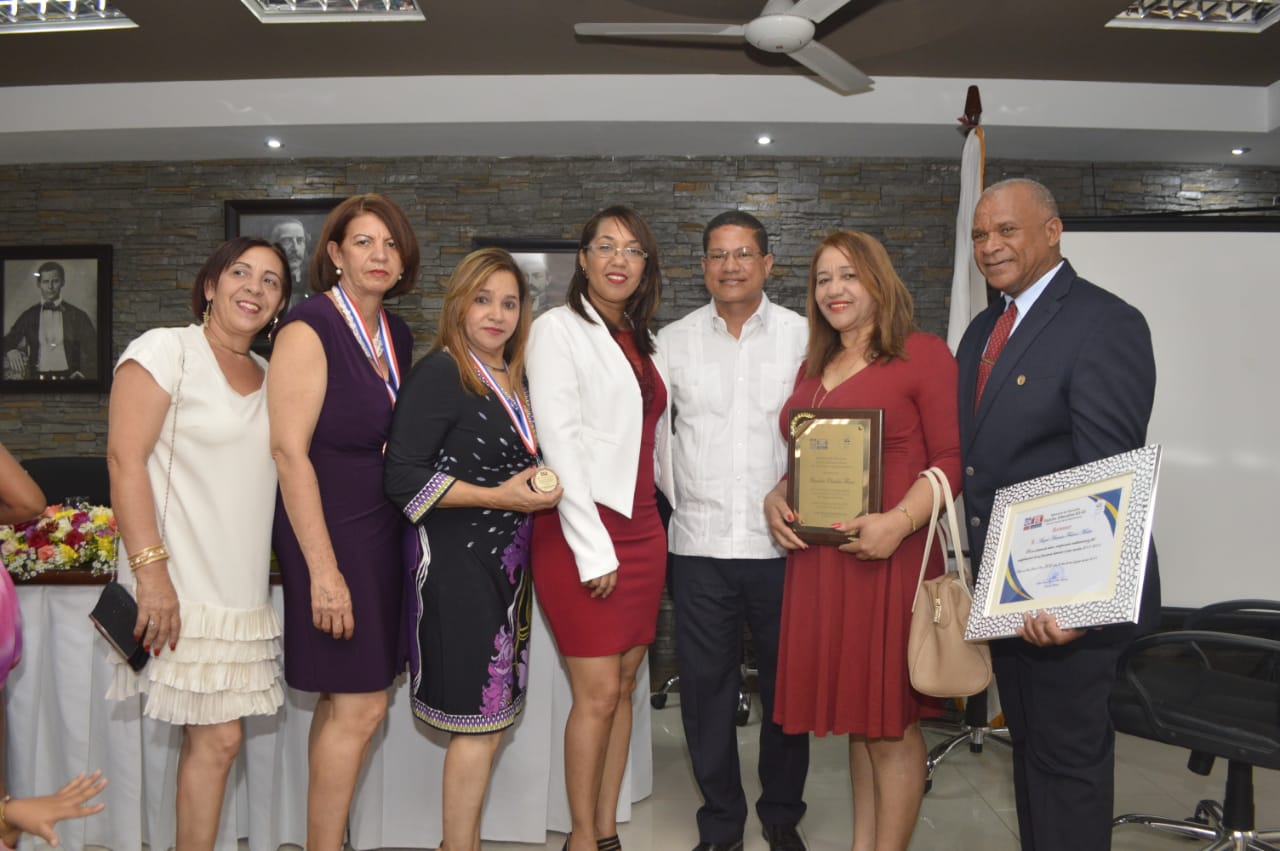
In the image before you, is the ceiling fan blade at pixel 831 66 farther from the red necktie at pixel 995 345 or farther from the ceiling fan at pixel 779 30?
the red necktie at pixel 995 345

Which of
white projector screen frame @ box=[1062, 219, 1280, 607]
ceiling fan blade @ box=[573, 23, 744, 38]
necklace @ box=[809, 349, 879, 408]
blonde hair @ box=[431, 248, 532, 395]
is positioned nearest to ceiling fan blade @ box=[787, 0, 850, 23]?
ceiling fan blade @ box=[573, 23, 744, 38]

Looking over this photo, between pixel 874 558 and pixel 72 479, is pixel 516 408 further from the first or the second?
pixel 72 479

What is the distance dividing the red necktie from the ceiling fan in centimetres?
153

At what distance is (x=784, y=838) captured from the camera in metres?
2.69

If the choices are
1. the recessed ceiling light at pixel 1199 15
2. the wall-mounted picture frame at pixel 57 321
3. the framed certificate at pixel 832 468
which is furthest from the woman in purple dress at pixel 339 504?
the wall-mounted picture frame at pixel 57 321

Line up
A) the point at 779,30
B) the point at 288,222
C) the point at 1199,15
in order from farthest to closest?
the point at 288,222 < the point at 1199,15 < the point at 779,30

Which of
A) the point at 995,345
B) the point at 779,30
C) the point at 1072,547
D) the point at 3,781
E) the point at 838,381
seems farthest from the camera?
the point at 779,30

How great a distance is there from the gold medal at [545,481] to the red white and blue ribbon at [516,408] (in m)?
0.12

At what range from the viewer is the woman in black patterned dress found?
6.62 feet

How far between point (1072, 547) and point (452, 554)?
1.31m

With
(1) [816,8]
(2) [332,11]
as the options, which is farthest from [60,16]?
(1) [816,8]

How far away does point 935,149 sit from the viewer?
193 inches

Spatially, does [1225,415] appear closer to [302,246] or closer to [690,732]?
[690,732]

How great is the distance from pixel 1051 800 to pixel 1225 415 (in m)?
2.77
